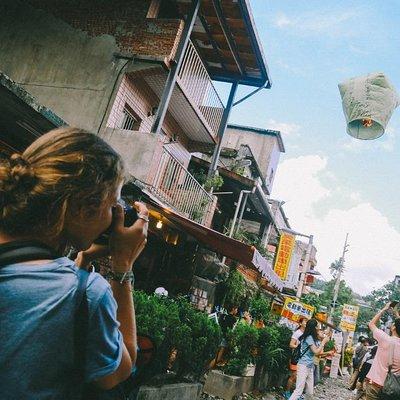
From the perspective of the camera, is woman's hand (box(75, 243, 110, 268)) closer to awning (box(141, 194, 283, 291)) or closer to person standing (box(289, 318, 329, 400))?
awning (box(141, 194, 283, 291))

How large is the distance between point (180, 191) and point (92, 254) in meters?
9.22

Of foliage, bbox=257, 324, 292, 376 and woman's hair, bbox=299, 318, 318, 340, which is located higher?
woman's hair, bbox=299, 318, 318, 340

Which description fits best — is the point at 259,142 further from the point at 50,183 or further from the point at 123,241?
the point at 50,183

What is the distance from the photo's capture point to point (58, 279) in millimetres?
984

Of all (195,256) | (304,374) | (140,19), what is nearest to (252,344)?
(304,374)

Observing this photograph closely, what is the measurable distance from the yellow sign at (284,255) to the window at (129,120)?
10.8m

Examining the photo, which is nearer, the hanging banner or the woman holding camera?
the woman holding camera

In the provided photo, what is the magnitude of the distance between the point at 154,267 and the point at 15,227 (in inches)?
406

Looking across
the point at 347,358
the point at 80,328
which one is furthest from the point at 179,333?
the point at 347,358

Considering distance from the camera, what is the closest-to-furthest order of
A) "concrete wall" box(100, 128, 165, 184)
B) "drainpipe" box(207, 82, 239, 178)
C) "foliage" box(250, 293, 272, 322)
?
1. "concrete wall" box(100, 128, 165, 184)
2. "drainpipe" box(207, 82, 239, 178)
3. "foliage" box(250, 293, 272, 322)

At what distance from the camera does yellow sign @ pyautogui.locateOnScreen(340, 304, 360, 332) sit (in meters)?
24.1

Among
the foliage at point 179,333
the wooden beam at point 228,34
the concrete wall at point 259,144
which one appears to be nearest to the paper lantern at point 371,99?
the foliage at point 179,333

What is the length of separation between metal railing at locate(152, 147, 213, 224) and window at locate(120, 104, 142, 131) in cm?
177

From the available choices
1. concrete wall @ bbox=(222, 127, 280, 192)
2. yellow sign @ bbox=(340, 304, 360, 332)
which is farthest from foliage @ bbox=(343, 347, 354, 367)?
concrete wall @ bbox=(222, 127, 280, 192)
